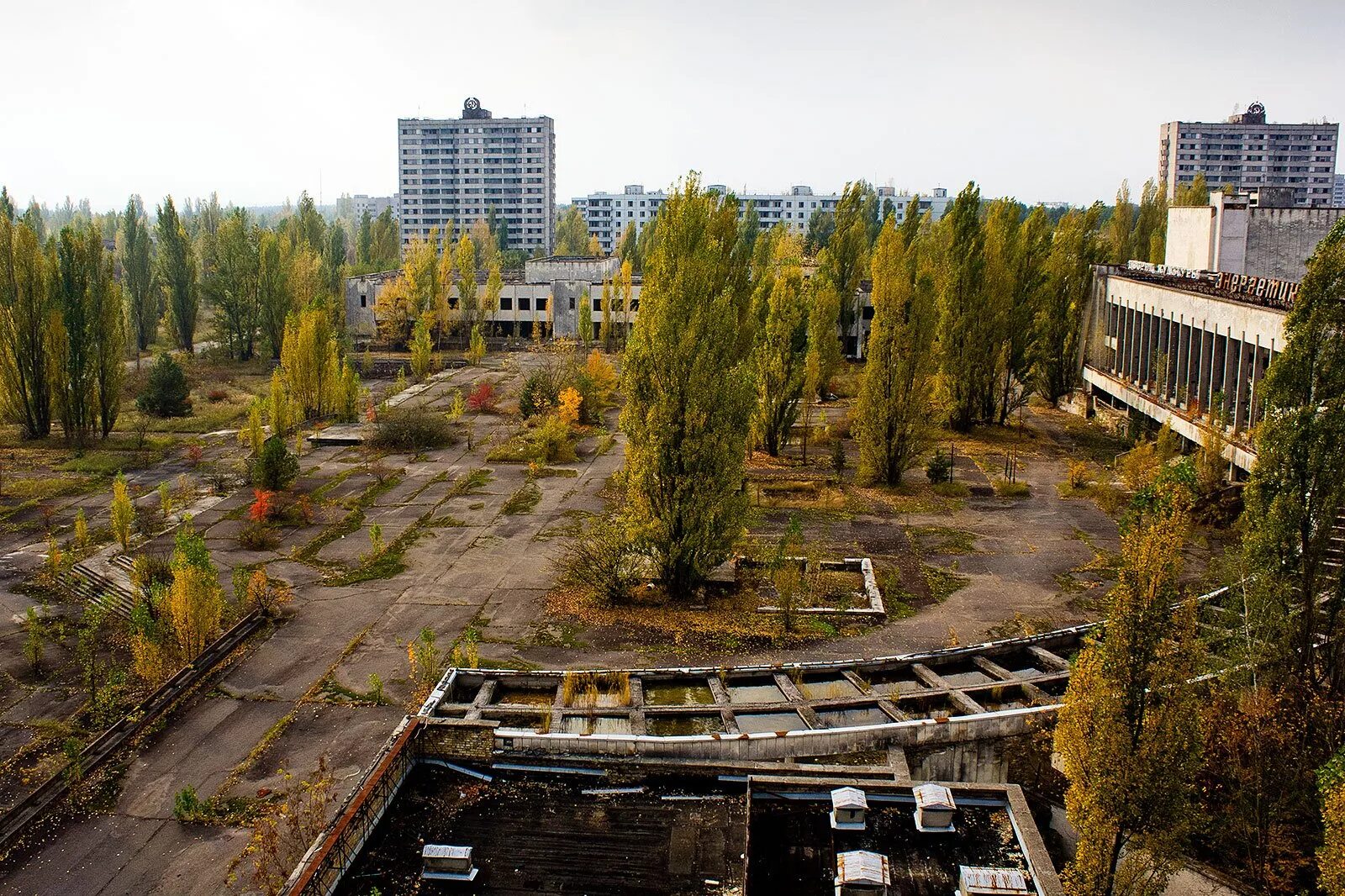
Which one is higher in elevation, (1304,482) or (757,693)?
(1304,482)

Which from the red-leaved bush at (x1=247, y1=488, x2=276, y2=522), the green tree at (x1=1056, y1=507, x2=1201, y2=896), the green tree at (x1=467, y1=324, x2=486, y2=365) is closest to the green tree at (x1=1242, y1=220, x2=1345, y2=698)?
the green tree at (x1=1056, y1=507, x2=1201, y2=896)

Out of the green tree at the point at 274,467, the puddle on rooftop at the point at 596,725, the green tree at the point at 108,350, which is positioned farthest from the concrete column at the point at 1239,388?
the green tree at the point at 108,350

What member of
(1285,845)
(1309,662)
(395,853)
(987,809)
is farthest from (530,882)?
(1309,662)

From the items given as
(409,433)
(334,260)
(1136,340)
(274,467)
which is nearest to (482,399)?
(409,433)

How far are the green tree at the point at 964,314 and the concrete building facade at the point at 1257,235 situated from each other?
8620 millimetres

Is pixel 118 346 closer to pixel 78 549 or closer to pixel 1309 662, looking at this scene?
pixel 78 549

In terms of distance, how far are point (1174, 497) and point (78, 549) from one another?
72.0 feet

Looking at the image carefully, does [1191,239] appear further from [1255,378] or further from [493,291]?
[493,291]

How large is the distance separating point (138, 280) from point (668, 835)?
→ 55.9m

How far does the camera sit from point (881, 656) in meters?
16.9

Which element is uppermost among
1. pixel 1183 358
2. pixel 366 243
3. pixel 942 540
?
pixel 366 243

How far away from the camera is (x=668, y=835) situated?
34.8ft

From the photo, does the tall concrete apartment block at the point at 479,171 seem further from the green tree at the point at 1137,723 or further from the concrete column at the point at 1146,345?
the green tree at the point at 1137,723

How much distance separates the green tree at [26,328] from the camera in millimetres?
32312
